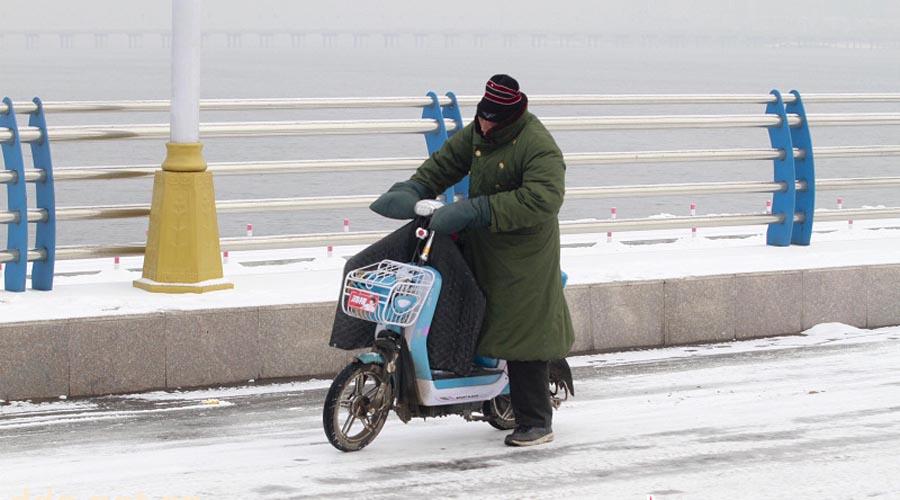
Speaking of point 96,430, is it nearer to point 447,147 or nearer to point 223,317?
point 223,317

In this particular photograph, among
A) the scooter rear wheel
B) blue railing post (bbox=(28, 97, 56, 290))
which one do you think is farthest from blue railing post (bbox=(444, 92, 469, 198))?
the scooter rear wheel

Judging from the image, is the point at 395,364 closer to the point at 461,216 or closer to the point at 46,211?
the point at 461,216

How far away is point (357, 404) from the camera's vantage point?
7328 millimetres

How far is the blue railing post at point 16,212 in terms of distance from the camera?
961cm

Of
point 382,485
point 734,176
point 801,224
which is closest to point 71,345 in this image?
point 382,485

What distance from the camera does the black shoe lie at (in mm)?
7527

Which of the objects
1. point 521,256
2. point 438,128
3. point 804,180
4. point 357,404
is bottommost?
point 357,404

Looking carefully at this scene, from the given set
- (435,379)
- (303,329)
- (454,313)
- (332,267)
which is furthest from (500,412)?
(332,267)

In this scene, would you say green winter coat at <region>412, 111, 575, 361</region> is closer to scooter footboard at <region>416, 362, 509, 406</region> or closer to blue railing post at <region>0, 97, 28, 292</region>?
scooter footboard at <region>416, 362, 509, 406</region>

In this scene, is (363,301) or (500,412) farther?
(500,412)

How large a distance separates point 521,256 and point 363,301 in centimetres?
71

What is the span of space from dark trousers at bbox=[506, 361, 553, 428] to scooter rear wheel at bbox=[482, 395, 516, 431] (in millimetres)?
224

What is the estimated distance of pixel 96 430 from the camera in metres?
7.93

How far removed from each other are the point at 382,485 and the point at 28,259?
370 cm
